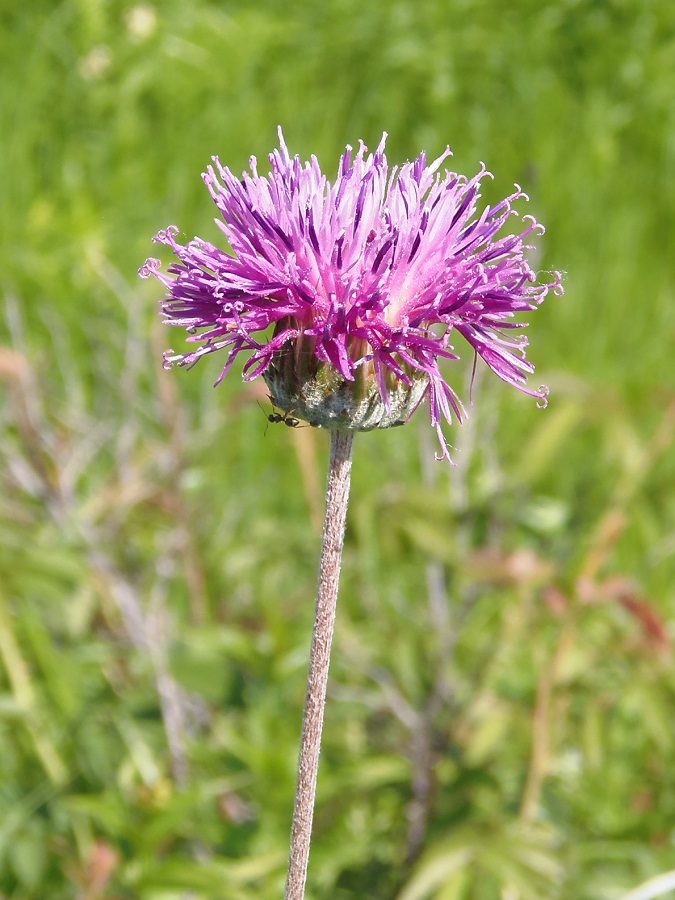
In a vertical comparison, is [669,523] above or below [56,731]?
above

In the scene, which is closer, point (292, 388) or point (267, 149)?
point (292, 388)

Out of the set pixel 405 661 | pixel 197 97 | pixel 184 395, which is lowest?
pixel 405 661

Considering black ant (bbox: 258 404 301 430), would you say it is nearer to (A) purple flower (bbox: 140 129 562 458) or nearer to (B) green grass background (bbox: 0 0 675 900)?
(A) purple flower (bbox: 140 129 562 458)

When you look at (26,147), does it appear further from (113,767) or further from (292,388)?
(292,388)

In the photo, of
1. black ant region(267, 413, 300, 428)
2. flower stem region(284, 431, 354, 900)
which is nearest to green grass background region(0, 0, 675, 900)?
flower stem region(284, 431, 354, 900)

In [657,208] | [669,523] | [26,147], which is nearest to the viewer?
[669,523]

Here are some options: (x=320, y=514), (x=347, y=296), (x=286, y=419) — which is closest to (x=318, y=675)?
(x=286, y=419)

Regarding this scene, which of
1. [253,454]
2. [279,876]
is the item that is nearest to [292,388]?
[279,876]
